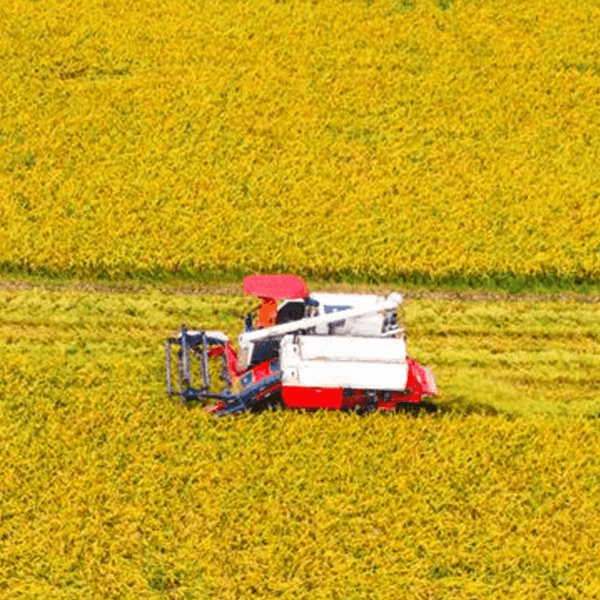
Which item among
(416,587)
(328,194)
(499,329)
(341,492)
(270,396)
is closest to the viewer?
(416,587)

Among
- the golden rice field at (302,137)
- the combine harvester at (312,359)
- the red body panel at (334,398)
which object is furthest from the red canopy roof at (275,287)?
the golden rice field at (302,137)

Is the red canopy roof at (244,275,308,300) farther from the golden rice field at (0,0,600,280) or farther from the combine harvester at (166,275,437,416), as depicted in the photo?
the golden rice field at (0,0,600,280)

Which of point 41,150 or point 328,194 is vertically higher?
point 41,150

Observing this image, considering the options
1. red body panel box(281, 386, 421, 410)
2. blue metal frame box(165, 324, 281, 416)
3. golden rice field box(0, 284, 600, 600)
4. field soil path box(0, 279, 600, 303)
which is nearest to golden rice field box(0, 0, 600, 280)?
field soil path box(0, 279, 600, 303)

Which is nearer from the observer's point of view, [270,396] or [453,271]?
[270,396]

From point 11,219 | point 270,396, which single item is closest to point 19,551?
point 270,396

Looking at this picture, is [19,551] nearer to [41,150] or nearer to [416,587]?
[416,587]

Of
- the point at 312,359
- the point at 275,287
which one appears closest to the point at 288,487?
the point at 312,359
